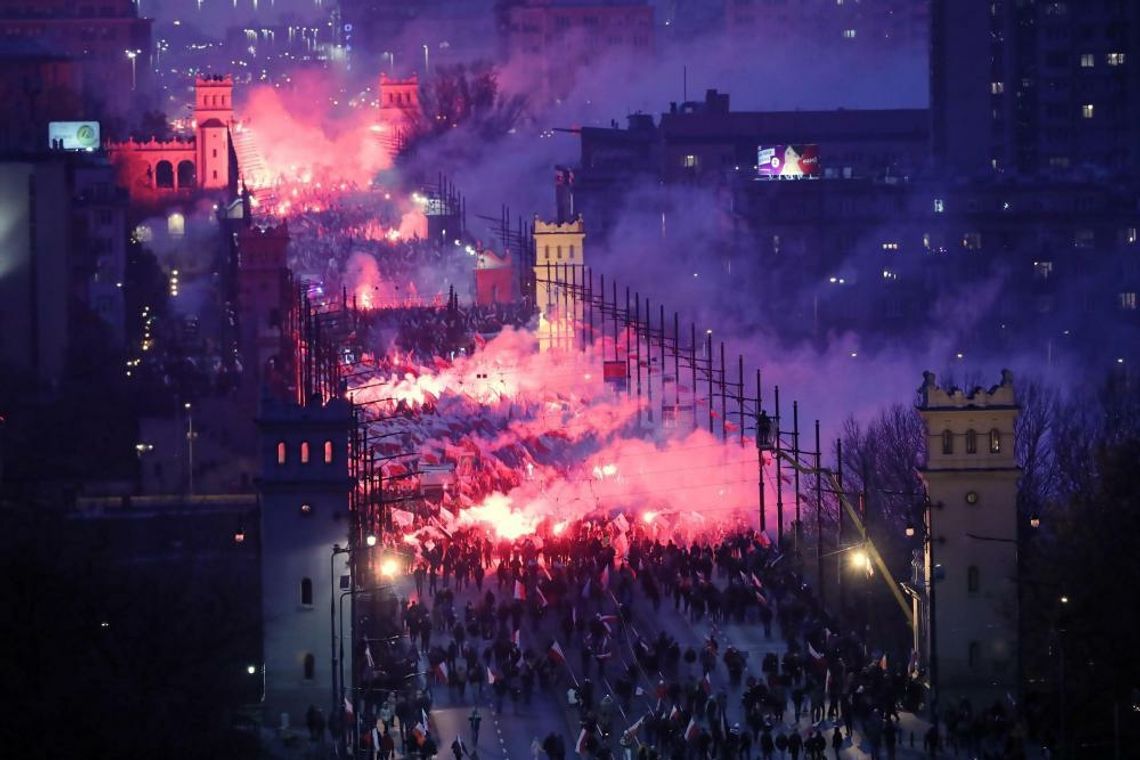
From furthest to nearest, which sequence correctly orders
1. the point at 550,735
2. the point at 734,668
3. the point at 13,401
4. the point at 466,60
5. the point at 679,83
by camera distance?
the point at 466,60
the point at 679,83
the point at 13,401
the point at 734,668
the point at 550,735

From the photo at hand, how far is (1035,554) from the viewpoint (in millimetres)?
59500

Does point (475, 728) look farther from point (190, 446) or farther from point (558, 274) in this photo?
point (558, 274)

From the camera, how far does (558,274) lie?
10438 cm

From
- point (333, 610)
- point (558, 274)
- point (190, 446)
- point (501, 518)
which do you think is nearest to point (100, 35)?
point (558, 274)

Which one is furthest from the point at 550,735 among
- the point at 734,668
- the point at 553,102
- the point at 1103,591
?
the point at 553,102

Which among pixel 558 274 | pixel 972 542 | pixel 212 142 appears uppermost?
pixel 212 142

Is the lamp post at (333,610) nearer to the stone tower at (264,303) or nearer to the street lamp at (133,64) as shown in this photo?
the stone tower at (264,303)

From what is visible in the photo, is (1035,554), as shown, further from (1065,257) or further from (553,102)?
(553,102)

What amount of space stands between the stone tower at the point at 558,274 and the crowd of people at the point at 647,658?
29434 millimetres

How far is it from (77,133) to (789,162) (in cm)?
2786

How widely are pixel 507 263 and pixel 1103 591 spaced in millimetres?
60692

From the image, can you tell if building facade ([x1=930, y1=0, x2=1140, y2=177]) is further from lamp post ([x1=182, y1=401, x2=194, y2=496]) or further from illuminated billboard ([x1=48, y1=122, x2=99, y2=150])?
lamp post ([x1=182, y1=401, x2=194, y2=496])

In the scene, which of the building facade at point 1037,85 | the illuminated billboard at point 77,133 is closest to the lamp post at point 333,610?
the building facade at point 1037,85

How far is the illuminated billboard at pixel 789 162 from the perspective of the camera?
119688 mm
